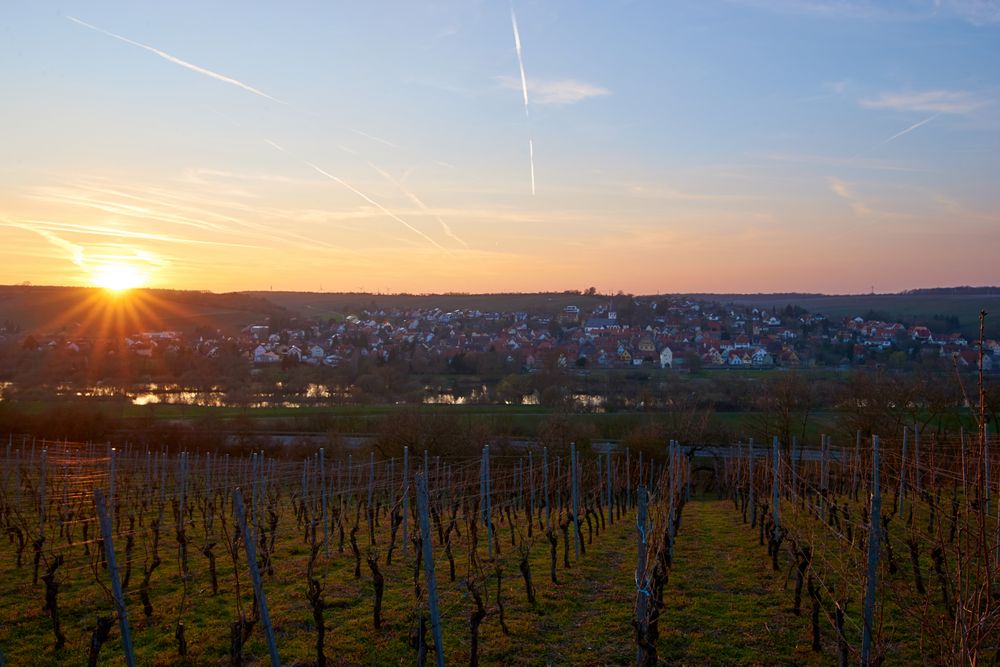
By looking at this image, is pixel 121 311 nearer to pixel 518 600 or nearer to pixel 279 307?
pixel 279 307

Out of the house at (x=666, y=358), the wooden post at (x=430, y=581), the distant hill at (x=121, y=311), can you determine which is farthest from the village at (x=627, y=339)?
the wooden post at (x=430, y=581)

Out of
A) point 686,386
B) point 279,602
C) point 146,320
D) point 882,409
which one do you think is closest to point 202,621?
point 279,602

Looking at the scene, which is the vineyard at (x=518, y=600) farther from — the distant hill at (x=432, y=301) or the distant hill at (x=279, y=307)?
the distant hill at (x=432, y=301)

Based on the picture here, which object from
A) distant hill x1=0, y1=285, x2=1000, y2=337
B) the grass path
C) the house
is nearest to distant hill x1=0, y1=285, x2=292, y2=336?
distant hill x1=0, y1=285, x2=1000, y2=337

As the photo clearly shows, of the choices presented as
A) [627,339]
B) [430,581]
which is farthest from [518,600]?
[627,339]

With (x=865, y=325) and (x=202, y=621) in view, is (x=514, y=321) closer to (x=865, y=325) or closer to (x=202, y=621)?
(x=865, y=325)

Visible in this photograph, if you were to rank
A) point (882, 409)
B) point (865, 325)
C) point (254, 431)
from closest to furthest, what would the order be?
point (882, 409) → point (254, 431) → point (865, 325)
